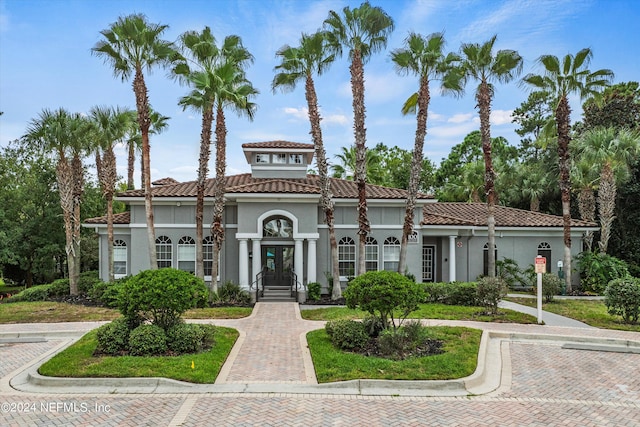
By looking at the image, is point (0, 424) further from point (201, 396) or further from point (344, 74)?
point (344, 74)

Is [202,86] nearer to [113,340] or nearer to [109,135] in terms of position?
[109,135]

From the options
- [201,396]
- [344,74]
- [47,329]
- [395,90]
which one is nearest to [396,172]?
[395,90]

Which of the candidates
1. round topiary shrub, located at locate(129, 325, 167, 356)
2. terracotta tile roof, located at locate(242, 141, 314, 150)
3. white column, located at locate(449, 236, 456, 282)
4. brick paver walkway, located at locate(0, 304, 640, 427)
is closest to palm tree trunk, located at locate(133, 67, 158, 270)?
terracotta tile roof, located at locate(242, 141, 314, 150)

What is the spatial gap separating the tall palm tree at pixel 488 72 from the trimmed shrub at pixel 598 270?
5843mm

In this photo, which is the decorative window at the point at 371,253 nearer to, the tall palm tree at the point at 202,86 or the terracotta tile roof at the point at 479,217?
the terracotta tile roof at the point at 479,217

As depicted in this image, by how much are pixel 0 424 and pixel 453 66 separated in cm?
1952

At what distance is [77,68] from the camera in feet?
52.5

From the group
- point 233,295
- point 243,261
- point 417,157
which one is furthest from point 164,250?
point 417,157

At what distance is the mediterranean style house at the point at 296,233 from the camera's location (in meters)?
19.1

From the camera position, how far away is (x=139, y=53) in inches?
687

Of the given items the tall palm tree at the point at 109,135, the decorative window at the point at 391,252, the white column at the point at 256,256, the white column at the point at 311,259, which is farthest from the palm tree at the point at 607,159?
the tall palm tree at the point at 109,135

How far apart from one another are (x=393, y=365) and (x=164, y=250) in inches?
567

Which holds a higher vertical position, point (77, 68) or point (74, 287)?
point (77, 68)

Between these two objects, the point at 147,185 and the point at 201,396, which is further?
the point at 147,185
